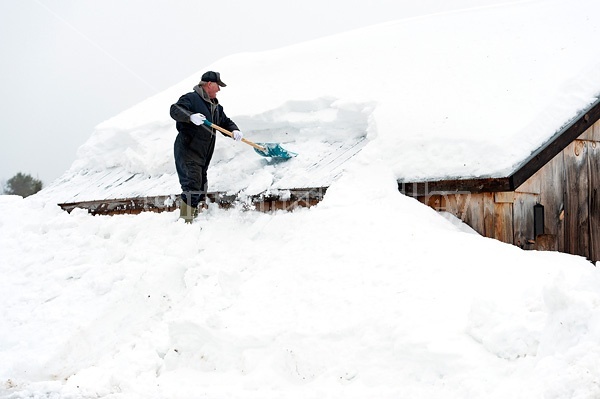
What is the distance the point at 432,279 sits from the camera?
14.8ft

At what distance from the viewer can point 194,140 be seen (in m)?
7.39

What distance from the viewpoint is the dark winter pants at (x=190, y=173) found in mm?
7223

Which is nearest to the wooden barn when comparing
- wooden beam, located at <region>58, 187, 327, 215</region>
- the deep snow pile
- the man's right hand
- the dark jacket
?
the deep snow pile

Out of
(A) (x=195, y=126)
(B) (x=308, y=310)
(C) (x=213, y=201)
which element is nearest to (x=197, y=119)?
(A) (x=195, y=126)

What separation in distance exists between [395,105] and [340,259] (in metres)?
2.75

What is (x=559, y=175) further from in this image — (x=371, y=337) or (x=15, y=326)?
(x=15, y=326)

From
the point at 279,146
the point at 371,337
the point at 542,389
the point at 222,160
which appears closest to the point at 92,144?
the point at 222,160

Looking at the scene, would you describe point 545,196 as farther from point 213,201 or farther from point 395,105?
point 213,201

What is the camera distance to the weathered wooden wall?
6051 millimetres

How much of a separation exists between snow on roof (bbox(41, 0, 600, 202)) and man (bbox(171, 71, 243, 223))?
35 centimetres

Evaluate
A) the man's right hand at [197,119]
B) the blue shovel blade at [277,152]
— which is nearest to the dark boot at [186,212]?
the man's right hand at [197,119]

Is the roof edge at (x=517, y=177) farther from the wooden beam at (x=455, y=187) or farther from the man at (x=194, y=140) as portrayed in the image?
the man at (x=194, y=140)

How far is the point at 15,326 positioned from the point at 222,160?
341cm

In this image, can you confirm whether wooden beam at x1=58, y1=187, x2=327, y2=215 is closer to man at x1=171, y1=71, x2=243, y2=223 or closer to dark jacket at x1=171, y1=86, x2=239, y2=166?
man at x1=171, y1=71, x2=243, y2=223
